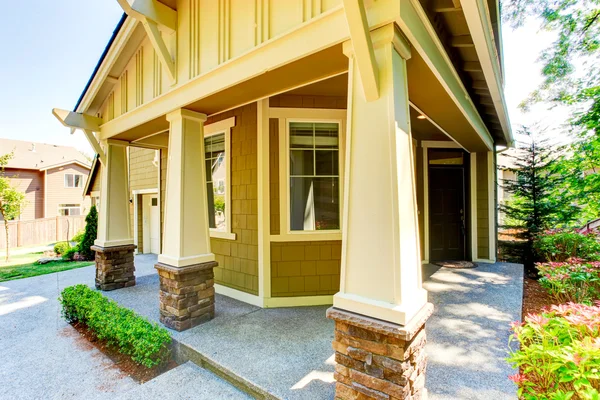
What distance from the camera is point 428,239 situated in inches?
256

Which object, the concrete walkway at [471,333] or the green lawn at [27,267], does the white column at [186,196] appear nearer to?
the concrete walkway at [471,333]

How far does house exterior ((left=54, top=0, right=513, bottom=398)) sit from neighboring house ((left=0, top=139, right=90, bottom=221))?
16.7 metres

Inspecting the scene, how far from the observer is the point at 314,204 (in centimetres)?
429

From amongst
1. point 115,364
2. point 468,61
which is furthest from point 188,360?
point 468,61

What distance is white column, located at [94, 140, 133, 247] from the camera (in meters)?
5.27

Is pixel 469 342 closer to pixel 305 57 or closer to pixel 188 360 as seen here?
pixel 188 360

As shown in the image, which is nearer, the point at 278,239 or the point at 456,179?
the point at 278,239

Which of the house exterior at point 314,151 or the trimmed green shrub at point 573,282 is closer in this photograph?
the house exterior at point 314,151

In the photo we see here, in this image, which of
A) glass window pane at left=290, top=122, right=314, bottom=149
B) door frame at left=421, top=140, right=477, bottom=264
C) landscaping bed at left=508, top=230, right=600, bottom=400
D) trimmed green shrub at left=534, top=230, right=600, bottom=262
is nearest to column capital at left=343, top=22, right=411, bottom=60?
landscaping bed at left=508, top=230, right=600, bottom=400

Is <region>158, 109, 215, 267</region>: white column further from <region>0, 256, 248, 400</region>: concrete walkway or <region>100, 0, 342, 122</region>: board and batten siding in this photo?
<region>0, 256, 248, 400</region>: concrete walkway

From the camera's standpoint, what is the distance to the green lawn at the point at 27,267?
740 cm

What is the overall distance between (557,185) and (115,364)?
981 centimetres

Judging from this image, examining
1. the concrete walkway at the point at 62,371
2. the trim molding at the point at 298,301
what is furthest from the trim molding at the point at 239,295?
the concrete walkway at the point at 62,371

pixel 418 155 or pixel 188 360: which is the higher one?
pixel 418 155
